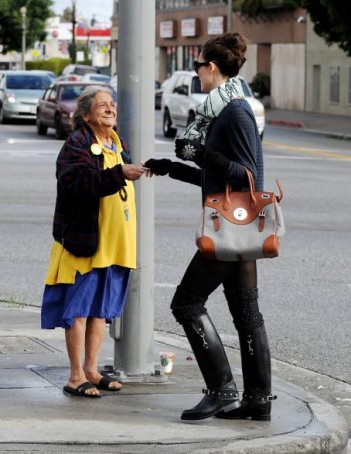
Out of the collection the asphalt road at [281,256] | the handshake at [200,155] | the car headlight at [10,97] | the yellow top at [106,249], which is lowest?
the asphalt road at [281,256]

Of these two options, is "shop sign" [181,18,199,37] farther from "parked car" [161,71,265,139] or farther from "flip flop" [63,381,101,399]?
"flip flop" [63,381,101,399]

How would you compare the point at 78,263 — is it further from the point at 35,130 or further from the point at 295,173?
the point at 35,130

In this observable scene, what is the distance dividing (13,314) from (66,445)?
3.88m

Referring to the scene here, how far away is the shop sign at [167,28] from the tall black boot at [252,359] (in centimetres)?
7198

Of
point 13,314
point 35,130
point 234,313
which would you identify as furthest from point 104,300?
point 35,130

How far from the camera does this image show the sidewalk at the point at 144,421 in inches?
231

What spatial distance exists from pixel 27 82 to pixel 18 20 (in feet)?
169

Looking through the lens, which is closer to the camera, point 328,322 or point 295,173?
point 328,322

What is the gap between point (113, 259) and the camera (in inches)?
267

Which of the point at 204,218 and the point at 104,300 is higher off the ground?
the point at 204,218

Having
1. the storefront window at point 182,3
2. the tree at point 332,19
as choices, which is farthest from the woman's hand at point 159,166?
the storefront window at point 182,3

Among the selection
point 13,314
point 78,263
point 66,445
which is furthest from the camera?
point 13,314

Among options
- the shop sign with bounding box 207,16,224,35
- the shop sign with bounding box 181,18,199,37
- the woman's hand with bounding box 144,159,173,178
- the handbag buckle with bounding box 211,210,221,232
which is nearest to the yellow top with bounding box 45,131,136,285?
the woman's hand with bounding box 144,159,173,178

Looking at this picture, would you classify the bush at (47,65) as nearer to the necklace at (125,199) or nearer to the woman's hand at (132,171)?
the necklace at (125,199)
